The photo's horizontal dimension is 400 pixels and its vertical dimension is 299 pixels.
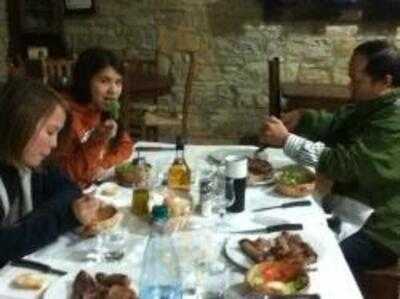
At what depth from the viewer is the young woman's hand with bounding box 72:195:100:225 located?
1876mm

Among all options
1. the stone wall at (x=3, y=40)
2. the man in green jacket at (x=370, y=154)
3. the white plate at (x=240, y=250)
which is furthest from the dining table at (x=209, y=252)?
the stone wall at (x=3, y=40)

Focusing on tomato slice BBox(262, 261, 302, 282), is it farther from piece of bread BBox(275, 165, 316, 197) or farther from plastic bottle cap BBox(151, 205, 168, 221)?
piece of bread BBox(275, 165, 316, 197)

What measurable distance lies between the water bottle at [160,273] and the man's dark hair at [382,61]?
45.9 inches

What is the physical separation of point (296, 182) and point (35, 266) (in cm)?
95

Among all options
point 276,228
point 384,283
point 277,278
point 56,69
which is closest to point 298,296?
point 277,278

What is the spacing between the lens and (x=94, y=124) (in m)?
2.74

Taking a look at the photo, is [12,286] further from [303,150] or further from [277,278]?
[303,150]

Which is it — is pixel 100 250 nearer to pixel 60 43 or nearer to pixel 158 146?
pixel 158 146

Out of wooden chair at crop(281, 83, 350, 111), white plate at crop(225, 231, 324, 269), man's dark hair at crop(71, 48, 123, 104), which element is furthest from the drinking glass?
wooden chair at crop(281, 83, 350, 111)

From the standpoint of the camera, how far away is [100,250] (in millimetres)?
1786

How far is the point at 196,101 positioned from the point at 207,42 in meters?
0.50

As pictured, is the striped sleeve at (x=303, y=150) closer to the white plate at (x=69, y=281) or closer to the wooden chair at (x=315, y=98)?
the white plate at (x=69, y=281)

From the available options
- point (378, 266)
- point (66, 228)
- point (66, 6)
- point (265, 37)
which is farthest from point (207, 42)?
point (66, 228)

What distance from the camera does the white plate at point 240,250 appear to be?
1707mm
